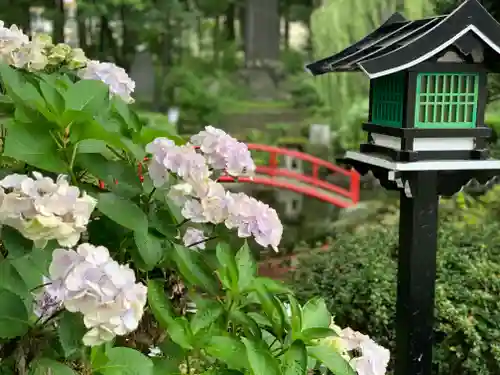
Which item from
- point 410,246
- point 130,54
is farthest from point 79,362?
point 130,54

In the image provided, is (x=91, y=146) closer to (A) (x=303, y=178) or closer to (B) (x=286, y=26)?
(A) (x=303, y=178)

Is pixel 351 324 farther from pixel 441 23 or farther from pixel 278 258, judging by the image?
pixel 278 258

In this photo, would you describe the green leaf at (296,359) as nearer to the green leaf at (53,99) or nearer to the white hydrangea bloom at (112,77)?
the green leaf at (53,99)

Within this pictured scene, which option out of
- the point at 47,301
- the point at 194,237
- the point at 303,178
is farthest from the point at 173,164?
the point at 303,178

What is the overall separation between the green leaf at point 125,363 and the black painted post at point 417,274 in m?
1.26

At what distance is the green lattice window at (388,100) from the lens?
1.82m

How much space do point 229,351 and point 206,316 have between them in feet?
0.24

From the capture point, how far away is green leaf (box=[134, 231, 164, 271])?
0.78 m

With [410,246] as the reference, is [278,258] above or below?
below

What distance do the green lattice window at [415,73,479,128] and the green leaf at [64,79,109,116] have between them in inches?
45.9

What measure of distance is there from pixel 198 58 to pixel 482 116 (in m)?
4.75

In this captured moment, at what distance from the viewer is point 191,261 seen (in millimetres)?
840

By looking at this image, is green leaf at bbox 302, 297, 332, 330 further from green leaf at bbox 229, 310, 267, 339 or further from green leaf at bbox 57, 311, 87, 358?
green leaf at bbox 57, 311, 87, 358

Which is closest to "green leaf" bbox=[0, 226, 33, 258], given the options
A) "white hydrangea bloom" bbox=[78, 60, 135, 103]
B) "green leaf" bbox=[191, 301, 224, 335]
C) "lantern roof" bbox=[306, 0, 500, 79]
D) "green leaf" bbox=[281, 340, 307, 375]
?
"green leaf" bbox=[191, 301, 224, 335]
